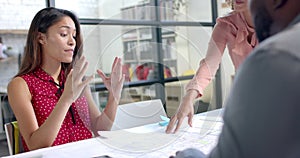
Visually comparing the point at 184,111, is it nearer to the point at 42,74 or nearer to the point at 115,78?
the point at 115,78

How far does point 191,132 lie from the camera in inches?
36.8

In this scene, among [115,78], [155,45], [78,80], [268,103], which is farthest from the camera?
[155,45]

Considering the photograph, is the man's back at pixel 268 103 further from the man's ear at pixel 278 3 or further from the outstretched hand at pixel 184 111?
the outstretched hand at pixel 184 111

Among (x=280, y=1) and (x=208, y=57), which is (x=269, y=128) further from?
(x=208, y=57)

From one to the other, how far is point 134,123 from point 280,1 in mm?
888

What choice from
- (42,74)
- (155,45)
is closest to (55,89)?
(42,74)

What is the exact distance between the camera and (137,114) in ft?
3.99

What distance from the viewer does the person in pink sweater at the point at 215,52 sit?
2.87 ft

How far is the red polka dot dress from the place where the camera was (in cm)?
112

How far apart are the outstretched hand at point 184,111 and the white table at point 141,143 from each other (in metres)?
0.02

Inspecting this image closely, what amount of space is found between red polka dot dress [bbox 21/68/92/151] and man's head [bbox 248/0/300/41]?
0.93 m

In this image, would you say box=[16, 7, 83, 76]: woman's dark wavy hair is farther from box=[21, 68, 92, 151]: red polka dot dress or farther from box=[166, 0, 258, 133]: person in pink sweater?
box=[166, 0, 258, 133]: person in pink sweater

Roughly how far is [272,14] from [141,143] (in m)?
0.63

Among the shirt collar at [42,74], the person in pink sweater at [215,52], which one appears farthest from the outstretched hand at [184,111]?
the shirt collar at [42,74]
